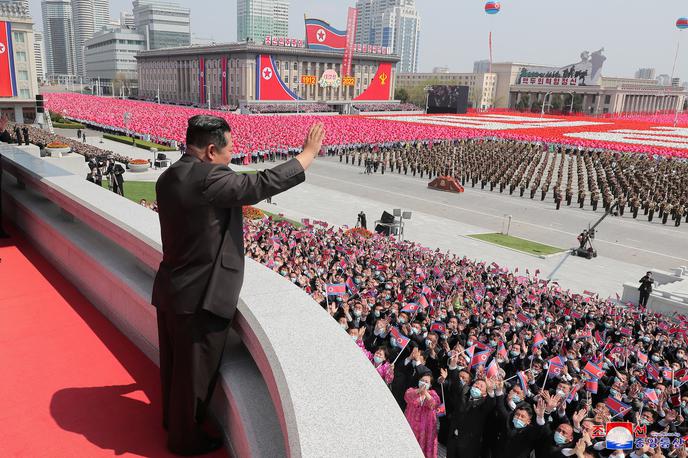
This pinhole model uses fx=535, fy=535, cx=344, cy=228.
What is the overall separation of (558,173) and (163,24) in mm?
146232

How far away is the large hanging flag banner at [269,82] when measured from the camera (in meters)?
90.6

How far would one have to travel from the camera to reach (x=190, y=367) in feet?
8.21

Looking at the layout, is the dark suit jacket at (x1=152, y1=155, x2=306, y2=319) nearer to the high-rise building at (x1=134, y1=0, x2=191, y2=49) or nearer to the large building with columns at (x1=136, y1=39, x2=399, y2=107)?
the large building with columns at (x1=136, y1=39, x2=399, y2=107)

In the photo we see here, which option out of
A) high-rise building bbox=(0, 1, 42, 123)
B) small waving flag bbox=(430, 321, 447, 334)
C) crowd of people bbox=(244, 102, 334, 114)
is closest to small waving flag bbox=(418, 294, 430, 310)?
small waving flag bbox=(430, 321, 447, 334)

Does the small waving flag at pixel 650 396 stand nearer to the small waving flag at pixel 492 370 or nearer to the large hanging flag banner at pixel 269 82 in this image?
the small waving flag at pixel 492 370

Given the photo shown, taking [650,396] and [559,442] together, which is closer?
[559,442]

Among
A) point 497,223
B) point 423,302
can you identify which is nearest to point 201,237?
point 423,302

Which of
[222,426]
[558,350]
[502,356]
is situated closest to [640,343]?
[558,350]

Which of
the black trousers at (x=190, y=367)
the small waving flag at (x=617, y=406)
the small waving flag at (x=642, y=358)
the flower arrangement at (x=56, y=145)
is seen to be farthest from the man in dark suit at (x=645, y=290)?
the flower arrangement at (x=56, y=145)

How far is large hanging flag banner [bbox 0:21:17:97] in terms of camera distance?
4069 cm

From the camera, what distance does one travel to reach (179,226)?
7.93 ft

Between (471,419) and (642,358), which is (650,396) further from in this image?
(471,419)

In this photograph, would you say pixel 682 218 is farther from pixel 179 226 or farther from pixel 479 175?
pixel 179 226

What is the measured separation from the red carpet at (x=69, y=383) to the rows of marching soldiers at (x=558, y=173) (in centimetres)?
2678
